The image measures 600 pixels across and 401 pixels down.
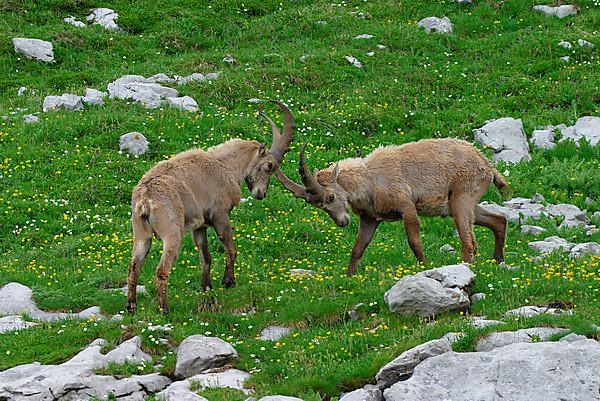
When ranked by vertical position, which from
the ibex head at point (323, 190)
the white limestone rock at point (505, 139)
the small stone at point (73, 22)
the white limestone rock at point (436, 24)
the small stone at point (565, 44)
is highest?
the ibex head at point (323, 190)

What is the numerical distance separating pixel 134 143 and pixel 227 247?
6584mm

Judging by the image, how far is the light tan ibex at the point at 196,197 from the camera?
14.6 m

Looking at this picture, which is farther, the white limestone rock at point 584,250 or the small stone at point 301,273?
the white limestone rock at point 584,250

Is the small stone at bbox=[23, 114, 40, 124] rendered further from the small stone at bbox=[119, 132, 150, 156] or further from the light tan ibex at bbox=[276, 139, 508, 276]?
the light tan ibex at bbox=[276, 139, 508, 276]

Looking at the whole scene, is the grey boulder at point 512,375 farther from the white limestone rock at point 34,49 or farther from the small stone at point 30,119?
the white limestone rock at point 34,49

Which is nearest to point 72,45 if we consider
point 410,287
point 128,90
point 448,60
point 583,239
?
point 128,90

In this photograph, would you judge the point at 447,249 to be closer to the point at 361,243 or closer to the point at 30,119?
the point at 361,243

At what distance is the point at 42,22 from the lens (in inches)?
1112

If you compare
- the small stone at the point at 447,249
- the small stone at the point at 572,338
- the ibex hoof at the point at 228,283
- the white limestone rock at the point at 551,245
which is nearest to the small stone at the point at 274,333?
the ibex hoof at the point at 228,283

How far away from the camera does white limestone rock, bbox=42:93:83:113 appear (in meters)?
23.4

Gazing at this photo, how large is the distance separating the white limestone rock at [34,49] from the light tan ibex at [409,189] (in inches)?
451

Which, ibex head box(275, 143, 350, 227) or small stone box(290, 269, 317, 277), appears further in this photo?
ibex head box(275, 143, 350, 227)

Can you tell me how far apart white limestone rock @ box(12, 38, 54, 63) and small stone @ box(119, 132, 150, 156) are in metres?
5.48

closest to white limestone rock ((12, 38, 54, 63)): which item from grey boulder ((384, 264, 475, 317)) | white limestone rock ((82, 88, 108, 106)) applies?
white limestone rock ((82, 88, 108, 106))
